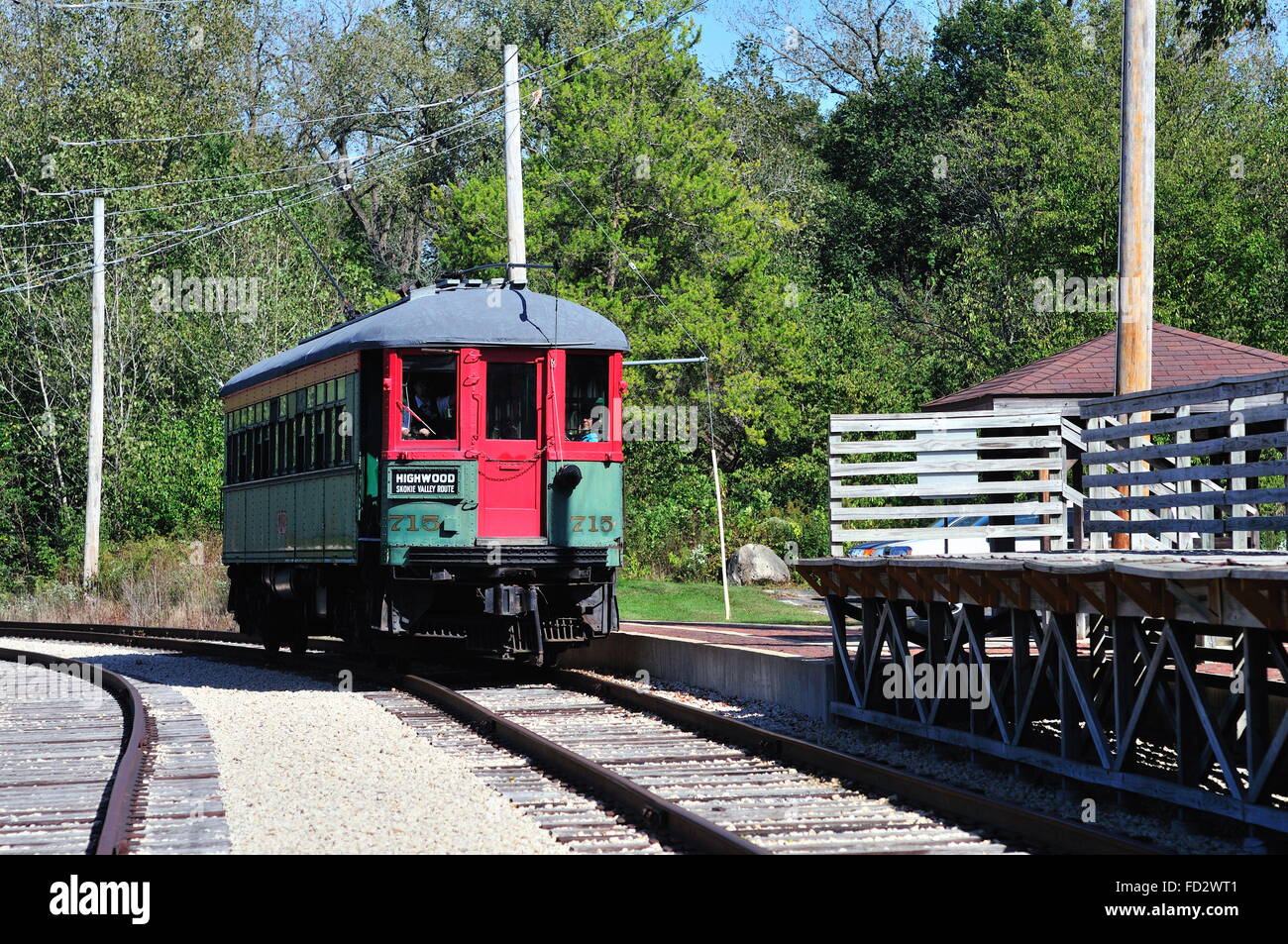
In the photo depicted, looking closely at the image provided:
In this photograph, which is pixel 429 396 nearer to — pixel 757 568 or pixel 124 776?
pixel 124 776

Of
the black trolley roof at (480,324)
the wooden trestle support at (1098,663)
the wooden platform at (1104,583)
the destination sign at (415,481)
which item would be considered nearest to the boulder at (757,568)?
the black trolley roof at (480,324)

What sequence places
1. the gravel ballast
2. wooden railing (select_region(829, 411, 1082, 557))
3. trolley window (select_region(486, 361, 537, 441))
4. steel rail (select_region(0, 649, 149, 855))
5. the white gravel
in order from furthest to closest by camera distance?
trolley window (select_region(486, 361, 537, 441))
wooden railing (select_region(829, 411, 1082, 557))
the gravel ballast
the white gravel
steel rail (select_region(0, 649, 149, 855))

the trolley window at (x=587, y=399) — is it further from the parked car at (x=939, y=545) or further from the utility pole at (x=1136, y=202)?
the parked car at (x=939, y=545)

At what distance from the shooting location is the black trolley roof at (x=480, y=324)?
16266 millimetres

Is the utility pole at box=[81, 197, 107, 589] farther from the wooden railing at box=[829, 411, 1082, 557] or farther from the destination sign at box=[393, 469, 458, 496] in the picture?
the wooden railing at box=[829, 411, 1082, 557]

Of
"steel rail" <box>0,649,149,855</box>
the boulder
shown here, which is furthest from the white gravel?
the boulder

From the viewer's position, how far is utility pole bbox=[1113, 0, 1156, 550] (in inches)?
529

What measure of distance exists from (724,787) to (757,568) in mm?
22818

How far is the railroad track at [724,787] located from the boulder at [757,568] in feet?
56.6

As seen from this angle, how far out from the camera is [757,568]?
108ft

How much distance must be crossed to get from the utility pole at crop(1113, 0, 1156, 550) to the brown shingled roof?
18.9 feet

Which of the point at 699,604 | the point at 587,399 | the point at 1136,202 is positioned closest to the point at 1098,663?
the point at 1136,202

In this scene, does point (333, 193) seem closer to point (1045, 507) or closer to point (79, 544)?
point (79, 544)

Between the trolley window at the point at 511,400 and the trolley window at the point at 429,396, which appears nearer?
the trolley window at the point at 429,396
